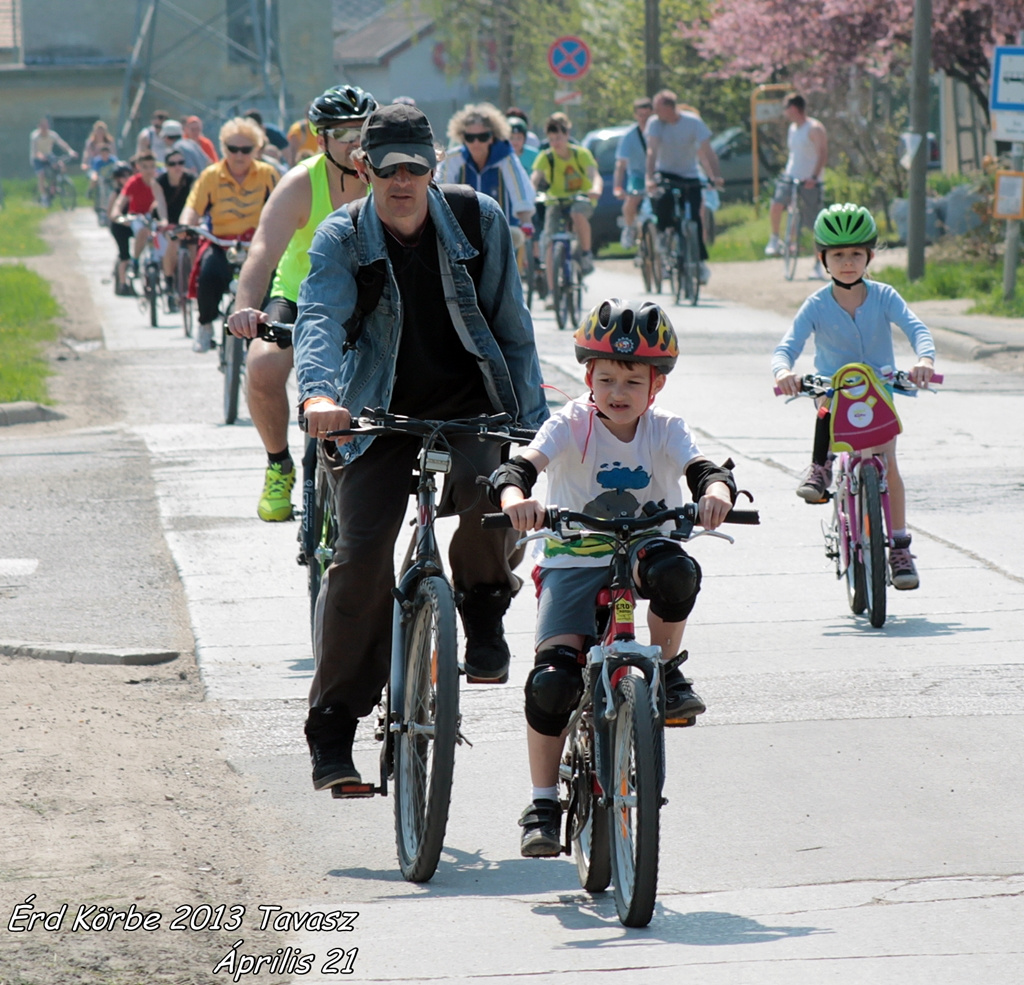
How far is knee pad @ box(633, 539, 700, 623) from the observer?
4469mm

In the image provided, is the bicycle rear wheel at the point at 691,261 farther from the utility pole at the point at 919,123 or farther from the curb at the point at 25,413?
the curb at the point at 25,413

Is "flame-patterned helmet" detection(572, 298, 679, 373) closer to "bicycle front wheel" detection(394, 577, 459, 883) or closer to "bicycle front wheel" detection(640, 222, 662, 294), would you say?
"bicycle front wheel" detection(394, 577, 459, 883)

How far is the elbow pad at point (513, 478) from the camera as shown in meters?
4.47

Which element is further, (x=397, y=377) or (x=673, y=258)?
(x=673, y=258)

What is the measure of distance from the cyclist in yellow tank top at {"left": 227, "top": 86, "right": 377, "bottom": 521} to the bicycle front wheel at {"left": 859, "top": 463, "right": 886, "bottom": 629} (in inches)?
90.6

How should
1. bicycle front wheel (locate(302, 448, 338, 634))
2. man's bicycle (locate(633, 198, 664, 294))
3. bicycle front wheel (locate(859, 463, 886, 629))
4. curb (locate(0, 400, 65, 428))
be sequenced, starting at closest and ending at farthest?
bicycle front wheel (locate(302, 448, 338, 634)), bicycle front wheel (locate(859, 463, 886, 629)), curb (locate(0, 400, 65, 428)), man's bicycle (locate(633, 198, 664, 294))

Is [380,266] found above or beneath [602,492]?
above

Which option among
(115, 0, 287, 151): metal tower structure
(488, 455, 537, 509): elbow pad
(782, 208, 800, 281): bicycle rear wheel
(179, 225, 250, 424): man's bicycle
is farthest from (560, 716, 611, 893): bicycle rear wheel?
(115, 0, 287, 151): metal tower structure

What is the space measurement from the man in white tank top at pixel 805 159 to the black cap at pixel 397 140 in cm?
1848

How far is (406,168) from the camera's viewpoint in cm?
495

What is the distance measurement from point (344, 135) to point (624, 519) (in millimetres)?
2679

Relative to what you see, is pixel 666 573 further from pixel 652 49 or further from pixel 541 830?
pixel 652 49

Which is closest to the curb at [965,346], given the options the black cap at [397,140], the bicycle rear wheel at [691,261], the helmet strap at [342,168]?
the bicycle rear wheel at [691,261]

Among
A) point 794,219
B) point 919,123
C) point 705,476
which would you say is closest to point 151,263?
point 794,219
